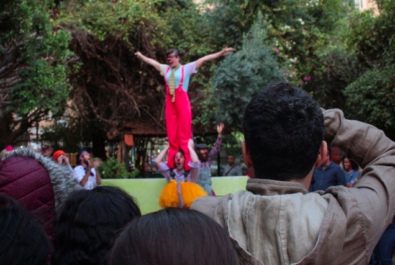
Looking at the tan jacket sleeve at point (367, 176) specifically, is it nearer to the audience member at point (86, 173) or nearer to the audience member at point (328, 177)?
the audience member at point (328, 177)

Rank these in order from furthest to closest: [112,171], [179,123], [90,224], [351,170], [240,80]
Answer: [112,171] < [240,80] < [351,170] < [179,123] < [90,224]

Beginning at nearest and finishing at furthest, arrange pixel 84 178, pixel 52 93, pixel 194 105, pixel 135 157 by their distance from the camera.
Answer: pixel 84 178, pixel 52 93, pixel 194 105, pixel 135 157

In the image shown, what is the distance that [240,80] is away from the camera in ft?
22.9

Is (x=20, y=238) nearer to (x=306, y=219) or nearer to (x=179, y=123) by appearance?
(x=306, y=219)

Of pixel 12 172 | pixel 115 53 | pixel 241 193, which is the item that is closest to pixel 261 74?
pixel 115 53

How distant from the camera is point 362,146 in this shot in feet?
4.09

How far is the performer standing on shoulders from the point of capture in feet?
14.6

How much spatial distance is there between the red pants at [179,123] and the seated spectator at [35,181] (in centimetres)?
257

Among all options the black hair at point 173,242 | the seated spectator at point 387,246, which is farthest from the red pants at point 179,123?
the black hair at point 173,242

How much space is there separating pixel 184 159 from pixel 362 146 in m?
3.53

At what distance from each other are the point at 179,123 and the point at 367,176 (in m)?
3.56

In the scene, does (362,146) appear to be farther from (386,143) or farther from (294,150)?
(294,150)

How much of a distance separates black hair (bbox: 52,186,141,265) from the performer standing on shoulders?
3.06 m

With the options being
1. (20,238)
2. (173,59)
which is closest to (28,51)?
(173,59)
